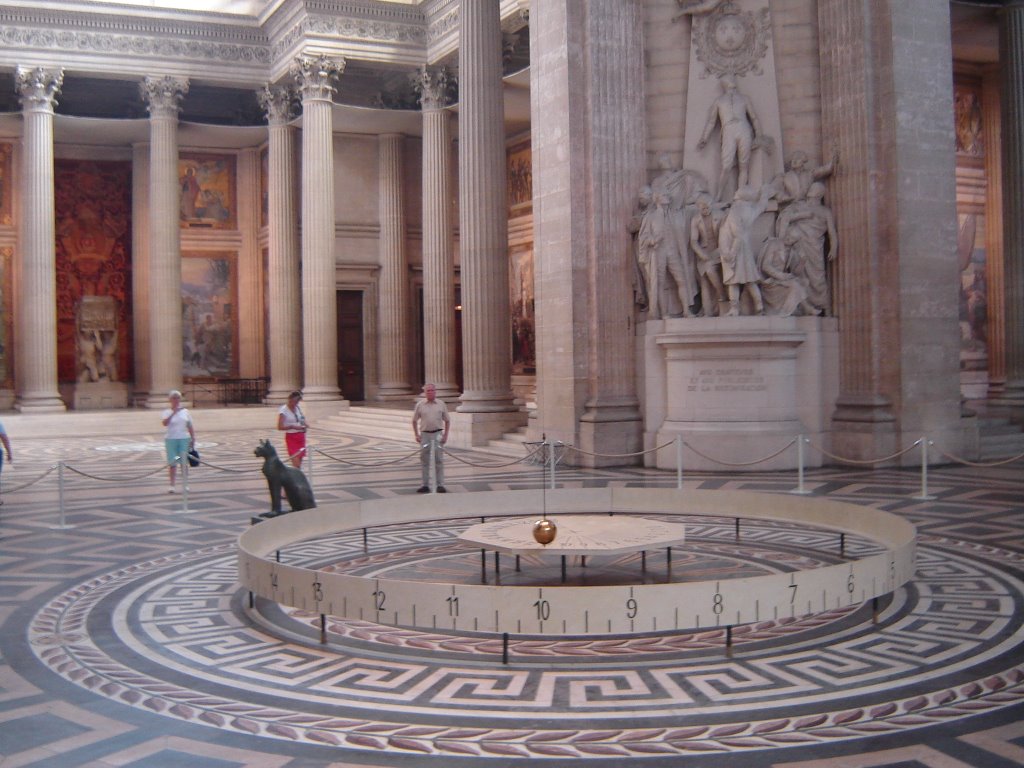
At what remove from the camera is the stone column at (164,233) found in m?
26.4

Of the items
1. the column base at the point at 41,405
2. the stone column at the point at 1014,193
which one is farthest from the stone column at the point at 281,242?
the stone column at the point at 1014,193

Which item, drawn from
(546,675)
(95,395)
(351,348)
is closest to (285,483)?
(546,675)

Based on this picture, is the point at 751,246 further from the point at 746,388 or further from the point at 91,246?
the point at 91,246

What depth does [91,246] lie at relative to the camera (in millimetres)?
31078

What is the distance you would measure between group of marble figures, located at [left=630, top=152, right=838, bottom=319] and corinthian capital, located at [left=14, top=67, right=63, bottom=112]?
16845mm

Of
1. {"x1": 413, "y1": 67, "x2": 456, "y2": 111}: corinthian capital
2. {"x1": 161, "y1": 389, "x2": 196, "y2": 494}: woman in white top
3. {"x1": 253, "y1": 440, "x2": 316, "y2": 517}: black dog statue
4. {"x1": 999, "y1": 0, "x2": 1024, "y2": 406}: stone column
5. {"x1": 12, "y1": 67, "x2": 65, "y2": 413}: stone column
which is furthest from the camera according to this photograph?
{"x1": 12, "y1": 67, "x2": 65, "y2": 413}: stone column

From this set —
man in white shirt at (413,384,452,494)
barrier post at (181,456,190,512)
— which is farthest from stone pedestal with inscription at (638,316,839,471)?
barrier post at (181,456,190,512)

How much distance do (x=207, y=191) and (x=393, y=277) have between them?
7.28 metres

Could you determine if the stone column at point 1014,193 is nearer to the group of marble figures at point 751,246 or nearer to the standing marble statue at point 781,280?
the group of marble figures at point 751,246

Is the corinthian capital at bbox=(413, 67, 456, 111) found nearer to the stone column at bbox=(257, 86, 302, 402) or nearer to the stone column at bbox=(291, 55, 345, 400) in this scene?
the stone column at bbox=(291, 55, 345, 400)

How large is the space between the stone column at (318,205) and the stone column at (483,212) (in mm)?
7239

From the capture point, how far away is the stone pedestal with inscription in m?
14.2

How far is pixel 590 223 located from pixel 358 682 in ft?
34.4

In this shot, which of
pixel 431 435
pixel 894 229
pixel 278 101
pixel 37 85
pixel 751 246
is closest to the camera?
pixel 431 435
